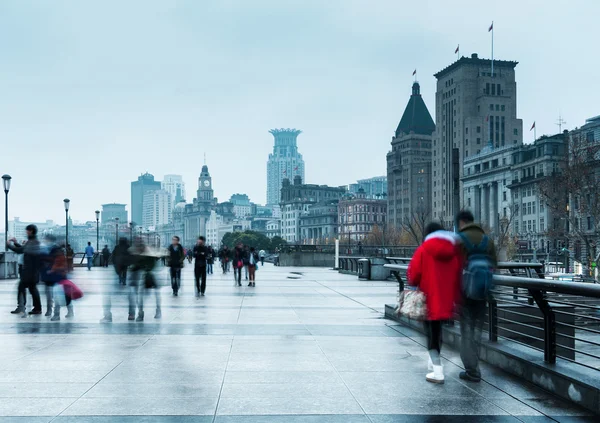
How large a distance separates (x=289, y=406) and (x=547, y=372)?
2.87 meters

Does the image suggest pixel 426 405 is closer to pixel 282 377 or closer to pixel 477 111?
pixel 282 377

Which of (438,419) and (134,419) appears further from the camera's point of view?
(438,419)

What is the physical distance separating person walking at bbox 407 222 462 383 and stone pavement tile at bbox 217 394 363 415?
1.35 m

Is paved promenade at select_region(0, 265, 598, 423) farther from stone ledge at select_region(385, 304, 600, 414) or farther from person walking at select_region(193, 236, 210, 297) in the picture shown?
person walking at select_region(193, 236, 210, 297)

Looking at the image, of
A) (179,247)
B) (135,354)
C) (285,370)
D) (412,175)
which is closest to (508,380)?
(285,370)

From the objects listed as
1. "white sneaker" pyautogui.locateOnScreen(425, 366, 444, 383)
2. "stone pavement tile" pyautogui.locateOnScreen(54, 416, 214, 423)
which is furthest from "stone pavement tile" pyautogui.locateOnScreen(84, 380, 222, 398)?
"white sneaker" pyautogui.locateOnScreen(425, 366, 444, 383)

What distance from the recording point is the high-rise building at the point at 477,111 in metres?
148

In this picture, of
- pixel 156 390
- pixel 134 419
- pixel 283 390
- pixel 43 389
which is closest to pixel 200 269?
pixel 43 389

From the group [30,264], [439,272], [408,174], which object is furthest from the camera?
[408,174]

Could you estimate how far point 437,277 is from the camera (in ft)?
25.6

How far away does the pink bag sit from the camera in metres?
13.3

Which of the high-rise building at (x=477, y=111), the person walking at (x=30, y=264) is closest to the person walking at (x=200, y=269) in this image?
the person walking at (x=30, y=264)

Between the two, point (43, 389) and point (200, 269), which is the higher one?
point (200, 269)

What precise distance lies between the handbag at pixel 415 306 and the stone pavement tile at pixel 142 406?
239cm
